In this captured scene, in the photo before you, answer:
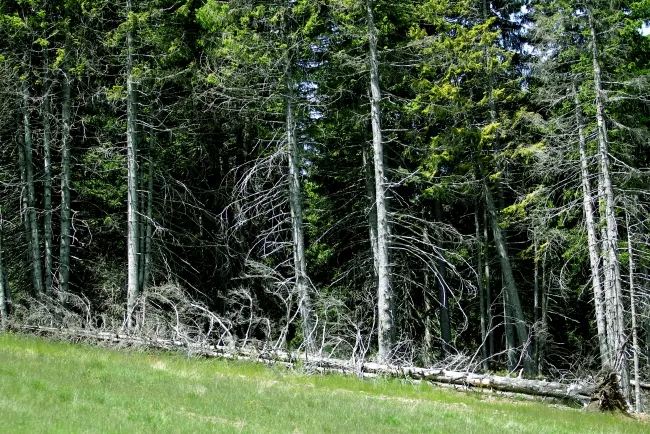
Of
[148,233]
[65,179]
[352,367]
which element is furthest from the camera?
[148,233]

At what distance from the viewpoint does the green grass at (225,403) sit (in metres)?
9.13

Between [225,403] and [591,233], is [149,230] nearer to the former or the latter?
[225,403]

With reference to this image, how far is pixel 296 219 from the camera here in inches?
759

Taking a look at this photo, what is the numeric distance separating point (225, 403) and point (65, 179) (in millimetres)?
13278

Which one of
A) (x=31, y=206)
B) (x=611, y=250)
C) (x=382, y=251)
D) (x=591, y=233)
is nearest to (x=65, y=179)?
(x=31, y=206)

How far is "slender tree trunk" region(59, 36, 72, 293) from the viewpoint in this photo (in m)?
21.3

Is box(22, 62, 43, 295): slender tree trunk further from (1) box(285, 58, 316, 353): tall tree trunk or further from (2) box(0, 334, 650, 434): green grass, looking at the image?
(1) box(285, 58, 316, 353): tall tree trunk

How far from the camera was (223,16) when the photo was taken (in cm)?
1911

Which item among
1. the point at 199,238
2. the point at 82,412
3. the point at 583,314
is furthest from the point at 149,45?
the point at 583,314

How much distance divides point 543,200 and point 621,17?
566cm

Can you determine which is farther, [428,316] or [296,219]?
[428,316]

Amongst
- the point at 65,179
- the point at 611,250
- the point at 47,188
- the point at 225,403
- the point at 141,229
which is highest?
the point at 65,179

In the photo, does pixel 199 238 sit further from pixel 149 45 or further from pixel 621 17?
pixel 621 17

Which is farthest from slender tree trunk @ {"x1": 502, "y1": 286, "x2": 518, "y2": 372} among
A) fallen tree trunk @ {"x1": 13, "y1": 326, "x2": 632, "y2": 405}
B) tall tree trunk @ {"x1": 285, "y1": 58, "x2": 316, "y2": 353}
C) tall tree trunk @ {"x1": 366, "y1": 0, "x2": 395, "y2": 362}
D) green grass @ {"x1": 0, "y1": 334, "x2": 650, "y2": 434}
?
green grass @ {"x1": 0, "y1": 334, "x2": 650, "y2": 434}
